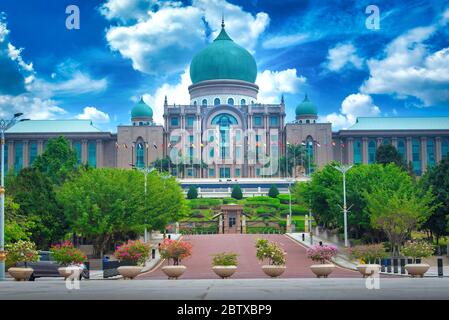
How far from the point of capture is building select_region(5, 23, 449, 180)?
443 ft

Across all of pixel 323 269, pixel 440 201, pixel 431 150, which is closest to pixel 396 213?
pixel 440 201

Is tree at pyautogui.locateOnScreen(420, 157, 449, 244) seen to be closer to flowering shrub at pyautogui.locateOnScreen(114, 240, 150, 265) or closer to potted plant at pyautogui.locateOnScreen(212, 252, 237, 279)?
potted plant at pyautogui.locateOnScreen(212, 252, 237, 279)

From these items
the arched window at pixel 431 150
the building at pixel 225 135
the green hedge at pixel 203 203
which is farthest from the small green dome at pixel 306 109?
the green hedge at pixel 203 203

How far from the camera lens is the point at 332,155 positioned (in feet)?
449

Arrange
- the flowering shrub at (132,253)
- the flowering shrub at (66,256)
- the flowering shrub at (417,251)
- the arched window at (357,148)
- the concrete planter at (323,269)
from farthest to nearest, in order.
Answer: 1. the arched window at (357,148)
2. the flowering shrub at (417,251)
3. the flowering shrub at (132,253)
4. the flowering shrub at (66,256)
5. the concrete planter at (323,269)

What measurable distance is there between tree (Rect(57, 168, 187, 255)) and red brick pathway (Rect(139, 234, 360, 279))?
16.7 feet

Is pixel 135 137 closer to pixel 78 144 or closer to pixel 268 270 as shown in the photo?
pixel 78 144

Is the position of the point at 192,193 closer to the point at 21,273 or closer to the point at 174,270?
the point at 174,270

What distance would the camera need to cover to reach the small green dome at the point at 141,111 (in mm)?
140375

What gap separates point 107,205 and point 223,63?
8542cm

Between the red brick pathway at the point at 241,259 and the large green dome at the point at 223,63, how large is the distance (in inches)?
2700

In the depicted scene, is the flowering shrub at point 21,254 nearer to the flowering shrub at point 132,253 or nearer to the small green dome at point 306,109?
the flowering shrub at point 132,253
